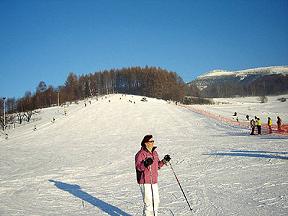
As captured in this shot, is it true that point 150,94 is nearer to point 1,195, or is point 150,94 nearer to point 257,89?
point 257,89

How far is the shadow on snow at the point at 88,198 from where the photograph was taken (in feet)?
31.2

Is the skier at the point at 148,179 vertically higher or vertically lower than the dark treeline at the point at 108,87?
lower

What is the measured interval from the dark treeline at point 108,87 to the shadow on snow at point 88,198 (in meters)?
98.5

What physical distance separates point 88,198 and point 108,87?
13567cm

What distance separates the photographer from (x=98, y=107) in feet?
228

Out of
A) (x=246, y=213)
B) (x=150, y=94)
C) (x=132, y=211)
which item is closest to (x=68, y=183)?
(x=132, y=211)

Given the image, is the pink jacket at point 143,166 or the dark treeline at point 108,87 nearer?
the pink jacket at point 143,166

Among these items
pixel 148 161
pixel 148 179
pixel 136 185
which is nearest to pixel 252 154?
pixel 136 185

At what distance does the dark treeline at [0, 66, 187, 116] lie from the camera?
393 feet

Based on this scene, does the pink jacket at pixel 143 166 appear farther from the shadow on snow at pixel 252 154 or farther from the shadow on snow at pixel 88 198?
the shadow on snow at pixel 252 154

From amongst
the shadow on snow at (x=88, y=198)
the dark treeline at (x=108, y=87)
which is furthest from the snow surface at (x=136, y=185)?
the dark treeline at (x=108, y=87)

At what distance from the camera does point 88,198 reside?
1146cm

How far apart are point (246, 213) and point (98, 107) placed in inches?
2443

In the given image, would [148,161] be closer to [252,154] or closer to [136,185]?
[136,185]
